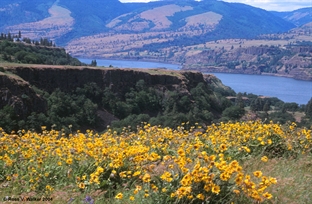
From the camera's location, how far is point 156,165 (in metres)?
5.21

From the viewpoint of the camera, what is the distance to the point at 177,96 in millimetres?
48250

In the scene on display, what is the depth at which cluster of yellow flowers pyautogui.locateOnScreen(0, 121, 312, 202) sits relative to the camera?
12.8ft

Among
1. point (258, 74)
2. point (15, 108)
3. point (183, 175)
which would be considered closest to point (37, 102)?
point (15, 108)

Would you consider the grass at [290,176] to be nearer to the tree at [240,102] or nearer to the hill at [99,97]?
the hill at [99,97]

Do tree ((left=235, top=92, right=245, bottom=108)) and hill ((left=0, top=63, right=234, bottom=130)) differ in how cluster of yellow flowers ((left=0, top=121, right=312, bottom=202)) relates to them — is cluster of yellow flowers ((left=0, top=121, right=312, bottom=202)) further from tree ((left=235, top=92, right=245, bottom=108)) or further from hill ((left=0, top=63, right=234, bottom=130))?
tree ((left=235, top=92, right=245, bottom=108))

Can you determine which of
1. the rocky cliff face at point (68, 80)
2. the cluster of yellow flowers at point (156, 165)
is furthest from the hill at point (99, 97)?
the cluster of yellow flowers at point (156, 165)

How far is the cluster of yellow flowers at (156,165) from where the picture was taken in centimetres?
389

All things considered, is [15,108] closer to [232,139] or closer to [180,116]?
[180,116]

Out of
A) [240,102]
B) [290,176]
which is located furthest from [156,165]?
[240,102]

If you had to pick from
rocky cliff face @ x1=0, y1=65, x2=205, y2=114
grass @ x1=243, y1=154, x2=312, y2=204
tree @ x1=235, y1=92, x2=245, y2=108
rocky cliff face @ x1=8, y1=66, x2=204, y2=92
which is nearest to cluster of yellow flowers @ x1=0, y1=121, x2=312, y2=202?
grass @ x1=243, y1=154, x2=312, y2=204

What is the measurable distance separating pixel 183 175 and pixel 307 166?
7.96 feet

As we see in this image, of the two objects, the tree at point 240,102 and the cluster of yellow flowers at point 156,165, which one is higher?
the cluster of yellow flowers at point 156,165

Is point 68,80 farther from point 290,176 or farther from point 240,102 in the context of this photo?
point 290,176

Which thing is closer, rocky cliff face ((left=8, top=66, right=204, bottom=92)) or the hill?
the hill
